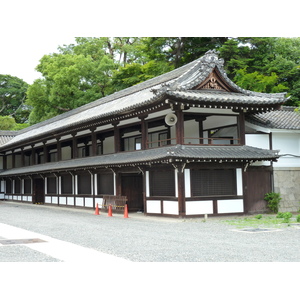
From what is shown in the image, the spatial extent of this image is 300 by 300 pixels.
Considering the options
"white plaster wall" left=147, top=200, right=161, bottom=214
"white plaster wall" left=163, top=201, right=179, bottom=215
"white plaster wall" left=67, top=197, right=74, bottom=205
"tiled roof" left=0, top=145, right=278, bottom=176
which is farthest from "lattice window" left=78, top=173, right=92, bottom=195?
"white plaster wall" left=163, top=201, right=179, bottom=215

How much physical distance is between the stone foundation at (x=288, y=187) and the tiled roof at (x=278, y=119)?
237cm

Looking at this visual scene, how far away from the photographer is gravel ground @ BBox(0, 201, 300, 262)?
1027cm

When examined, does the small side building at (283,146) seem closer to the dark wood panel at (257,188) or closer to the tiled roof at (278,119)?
the tiled roof at (278,119)

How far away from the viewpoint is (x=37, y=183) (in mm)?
37688

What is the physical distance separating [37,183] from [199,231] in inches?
976

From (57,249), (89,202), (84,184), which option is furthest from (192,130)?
(57,249)

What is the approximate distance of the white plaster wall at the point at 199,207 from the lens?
65.8ft

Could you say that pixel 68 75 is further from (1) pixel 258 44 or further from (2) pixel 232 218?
(2) pixel 232 218

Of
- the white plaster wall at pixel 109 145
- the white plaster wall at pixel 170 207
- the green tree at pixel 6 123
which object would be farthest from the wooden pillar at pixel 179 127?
the green tree at pixel 6 123

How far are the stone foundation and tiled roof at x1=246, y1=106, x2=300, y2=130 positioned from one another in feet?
7.77

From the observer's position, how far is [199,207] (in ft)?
66.6

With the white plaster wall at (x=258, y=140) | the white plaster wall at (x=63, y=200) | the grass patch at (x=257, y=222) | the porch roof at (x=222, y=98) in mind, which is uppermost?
the porch roof at (x=222, y=98)

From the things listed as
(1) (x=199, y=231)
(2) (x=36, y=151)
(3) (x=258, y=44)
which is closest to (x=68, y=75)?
(2) (x=36, y=151)

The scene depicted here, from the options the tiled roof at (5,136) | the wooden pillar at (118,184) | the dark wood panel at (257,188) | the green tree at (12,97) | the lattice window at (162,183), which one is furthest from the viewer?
the green tree at (12,97)
